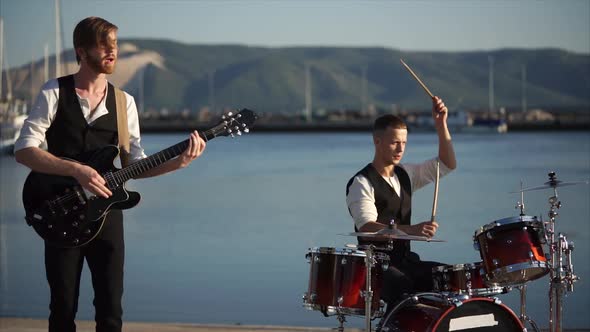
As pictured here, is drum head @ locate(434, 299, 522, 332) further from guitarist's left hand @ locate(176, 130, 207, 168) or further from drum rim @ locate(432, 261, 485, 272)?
guitarist's left hand @ locate(176, 130, 207, 168)

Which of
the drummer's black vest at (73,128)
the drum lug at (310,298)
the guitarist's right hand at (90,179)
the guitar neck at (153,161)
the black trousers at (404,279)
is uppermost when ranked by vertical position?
the drummer's black vest at (73,128)

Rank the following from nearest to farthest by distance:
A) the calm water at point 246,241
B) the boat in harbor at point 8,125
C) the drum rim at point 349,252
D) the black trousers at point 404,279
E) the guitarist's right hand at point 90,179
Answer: the guitarist's right hand at point 90,179 < the drum rim at point 349,252 < the black trousers at point 404,279 < the calm water at point 246,241 < the boat in harbor at point 8,125

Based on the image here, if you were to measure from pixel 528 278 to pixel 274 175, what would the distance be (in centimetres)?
3078

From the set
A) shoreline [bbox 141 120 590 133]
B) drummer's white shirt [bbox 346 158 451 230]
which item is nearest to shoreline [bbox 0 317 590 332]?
drummer's white shirt [bbox 346 158 451 230]

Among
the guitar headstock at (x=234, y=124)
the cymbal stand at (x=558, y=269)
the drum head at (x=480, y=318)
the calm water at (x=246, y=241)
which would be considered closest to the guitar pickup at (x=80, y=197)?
the guitar headstock at (x=234, y=124)

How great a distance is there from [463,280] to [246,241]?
10.7 metres

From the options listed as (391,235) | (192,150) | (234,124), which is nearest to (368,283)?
(391,235)

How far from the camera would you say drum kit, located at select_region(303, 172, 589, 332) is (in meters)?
5.07

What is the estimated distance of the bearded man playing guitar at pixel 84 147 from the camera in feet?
15.0

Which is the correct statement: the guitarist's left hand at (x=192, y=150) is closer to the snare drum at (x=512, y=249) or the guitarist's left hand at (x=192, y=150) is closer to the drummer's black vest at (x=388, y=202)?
the drummer's black vest at (x=388, y=202)

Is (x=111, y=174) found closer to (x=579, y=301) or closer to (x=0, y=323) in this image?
(x=0, y=323)

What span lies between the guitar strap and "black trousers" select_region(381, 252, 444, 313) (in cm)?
138

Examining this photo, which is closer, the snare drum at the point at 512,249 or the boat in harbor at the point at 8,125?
the snare drum at the point at 512,249

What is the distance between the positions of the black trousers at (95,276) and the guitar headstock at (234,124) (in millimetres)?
604
